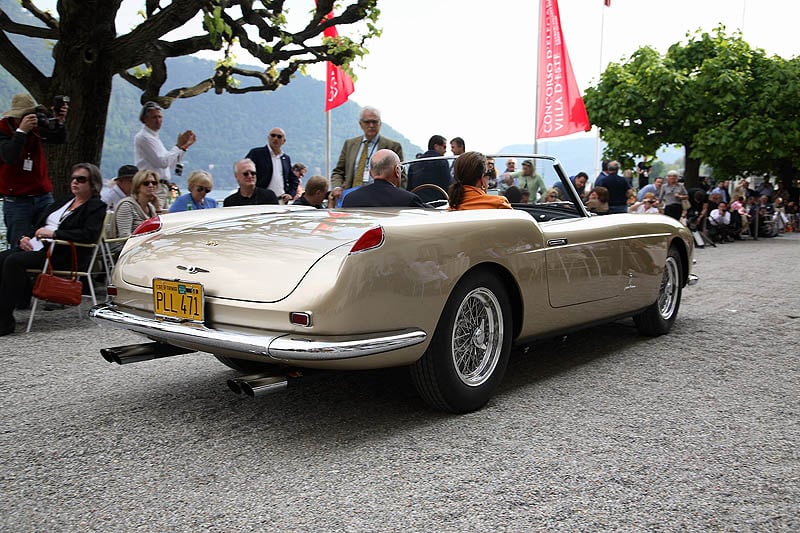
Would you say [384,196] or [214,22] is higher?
[214,22]

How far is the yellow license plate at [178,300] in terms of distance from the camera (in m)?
3.17

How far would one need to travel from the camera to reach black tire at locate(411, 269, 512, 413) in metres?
3.30

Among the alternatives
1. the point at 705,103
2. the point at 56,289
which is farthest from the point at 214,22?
the point at 705,103

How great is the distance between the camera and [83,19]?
8.66 metres

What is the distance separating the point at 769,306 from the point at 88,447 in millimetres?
6453

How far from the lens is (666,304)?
18.8 ft

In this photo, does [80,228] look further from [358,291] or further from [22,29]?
[22,29]

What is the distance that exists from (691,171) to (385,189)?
2421 cm

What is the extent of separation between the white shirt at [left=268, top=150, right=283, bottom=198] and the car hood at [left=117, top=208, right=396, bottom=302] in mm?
4356

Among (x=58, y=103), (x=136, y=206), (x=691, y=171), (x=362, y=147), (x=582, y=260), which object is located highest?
(x=691, y=171)

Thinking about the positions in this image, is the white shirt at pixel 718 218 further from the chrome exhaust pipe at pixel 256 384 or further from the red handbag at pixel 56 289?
the chrome exhaust pipe at pixel 256 384

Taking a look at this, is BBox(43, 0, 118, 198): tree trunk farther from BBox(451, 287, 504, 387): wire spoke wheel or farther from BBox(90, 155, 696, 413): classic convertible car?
BBox(451, 287, 504, 387): wire spoke wheel

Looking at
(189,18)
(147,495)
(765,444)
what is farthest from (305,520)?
(189,18)

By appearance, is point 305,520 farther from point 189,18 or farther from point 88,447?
point 189,18
